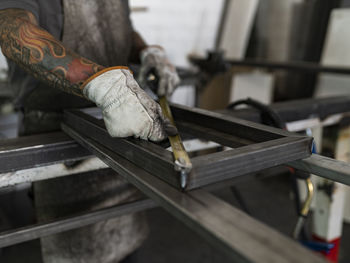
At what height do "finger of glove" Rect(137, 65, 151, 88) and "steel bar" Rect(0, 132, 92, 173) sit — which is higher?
"finger of glove" Rect(137, 65, 151, 88)

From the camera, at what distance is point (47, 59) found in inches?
29.7

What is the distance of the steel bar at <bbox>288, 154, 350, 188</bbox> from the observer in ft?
2.01

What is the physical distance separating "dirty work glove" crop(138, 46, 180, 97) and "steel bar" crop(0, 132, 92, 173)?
1.20ft

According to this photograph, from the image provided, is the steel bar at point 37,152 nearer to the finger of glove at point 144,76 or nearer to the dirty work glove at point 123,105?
the dirty work glove at point 123,105

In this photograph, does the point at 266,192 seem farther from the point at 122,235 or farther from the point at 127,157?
the point at 127,157

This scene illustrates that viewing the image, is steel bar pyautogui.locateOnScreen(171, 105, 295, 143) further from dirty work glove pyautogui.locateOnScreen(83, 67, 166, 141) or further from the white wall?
the white wall

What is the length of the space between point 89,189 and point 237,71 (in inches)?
98.7

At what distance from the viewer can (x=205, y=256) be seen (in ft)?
6.07

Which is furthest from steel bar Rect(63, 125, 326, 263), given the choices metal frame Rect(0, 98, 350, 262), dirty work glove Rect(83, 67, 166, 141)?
dirty work glove Rect(83, 67, 166, 141)

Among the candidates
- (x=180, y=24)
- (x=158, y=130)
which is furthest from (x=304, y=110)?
(x=180, y=24)

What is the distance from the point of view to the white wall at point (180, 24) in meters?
2.84

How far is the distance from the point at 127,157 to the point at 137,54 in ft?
2.72

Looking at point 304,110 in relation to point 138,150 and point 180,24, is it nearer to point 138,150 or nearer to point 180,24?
point 138,150

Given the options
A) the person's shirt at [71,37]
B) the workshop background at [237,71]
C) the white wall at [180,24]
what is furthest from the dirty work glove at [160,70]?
the white wall at [180,24]
